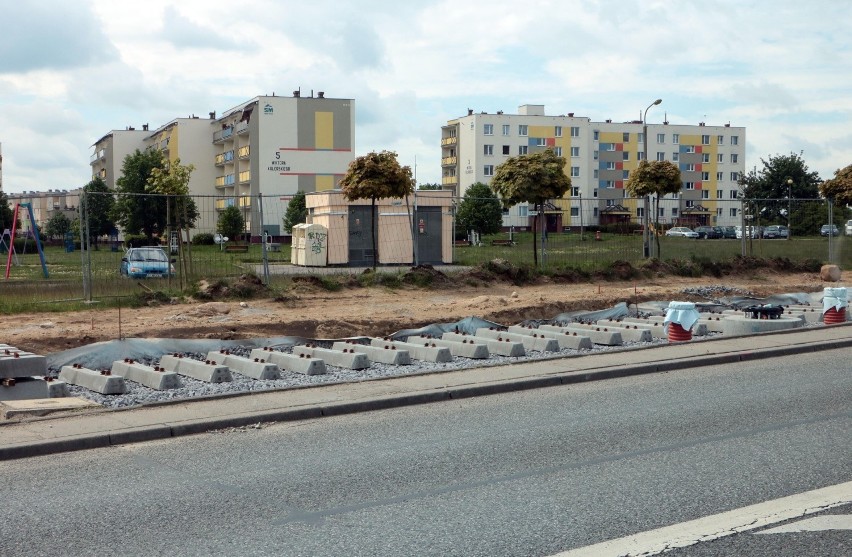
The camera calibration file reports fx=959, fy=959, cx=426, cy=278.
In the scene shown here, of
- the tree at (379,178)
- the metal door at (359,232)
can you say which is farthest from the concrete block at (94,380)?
the metal door at (359,232)

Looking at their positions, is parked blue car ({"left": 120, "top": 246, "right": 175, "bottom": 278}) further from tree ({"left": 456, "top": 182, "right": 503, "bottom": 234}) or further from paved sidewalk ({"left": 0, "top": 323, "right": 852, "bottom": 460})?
tree ({"left": 456, "top": 182, "right": 503, "bottom": 234})

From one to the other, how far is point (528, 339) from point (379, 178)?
1417cm

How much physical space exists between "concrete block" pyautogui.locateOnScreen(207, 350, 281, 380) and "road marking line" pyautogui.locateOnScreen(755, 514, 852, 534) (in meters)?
7.37

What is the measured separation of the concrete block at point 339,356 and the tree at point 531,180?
15801mm

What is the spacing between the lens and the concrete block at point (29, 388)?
424 inches

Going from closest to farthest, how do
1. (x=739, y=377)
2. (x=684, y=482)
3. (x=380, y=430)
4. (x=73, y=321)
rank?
(x=684, y=482) → (x=380, y=430) → (x=739, y=377) → (x=73, y=321)

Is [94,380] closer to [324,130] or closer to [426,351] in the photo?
[426,351]

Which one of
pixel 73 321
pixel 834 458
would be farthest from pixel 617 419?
pixel 73 321

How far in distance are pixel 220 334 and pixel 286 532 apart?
34.2 ft

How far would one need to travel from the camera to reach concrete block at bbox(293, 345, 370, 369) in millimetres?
13070

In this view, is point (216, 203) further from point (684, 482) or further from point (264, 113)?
point (264, 113)

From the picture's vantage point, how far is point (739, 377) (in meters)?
12.5

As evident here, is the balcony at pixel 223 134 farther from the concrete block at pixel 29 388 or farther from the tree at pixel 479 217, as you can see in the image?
the concrete block at pixel 29 388

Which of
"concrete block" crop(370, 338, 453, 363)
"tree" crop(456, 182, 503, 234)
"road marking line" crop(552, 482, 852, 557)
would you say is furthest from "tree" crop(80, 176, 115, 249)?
"tree" crop(456, 182, 503, 234)
